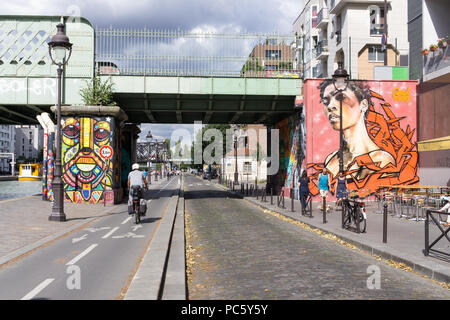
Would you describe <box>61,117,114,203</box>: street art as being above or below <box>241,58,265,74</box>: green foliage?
below

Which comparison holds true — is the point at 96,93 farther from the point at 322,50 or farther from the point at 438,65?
the point at 322,50

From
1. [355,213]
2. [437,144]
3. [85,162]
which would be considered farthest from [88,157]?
[437,144]

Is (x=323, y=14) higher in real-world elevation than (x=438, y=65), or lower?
higher

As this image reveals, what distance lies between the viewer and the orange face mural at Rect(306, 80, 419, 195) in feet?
70.1

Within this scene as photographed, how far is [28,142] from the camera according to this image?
14238cm

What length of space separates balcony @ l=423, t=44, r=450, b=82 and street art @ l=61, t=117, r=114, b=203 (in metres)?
14.9

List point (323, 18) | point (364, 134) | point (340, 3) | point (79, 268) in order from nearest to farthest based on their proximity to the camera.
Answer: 1. point (79, 268)
2. point (364, 134)
3. point (340, 3)
4. point (323, 18)

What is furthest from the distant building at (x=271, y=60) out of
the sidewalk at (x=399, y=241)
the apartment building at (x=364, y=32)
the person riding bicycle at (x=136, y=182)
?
the apartment building at (x=364, y=32)

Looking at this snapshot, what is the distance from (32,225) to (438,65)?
16.8 m

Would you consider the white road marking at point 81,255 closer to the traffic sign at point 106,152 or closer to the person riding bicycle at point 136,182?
the person riding bicycle at point 136,182

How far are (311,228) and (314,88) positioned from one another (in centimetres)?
1085

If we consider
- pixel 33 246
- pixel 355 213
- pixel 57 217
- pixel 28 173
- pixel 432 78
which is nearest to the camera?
pixel 33 246

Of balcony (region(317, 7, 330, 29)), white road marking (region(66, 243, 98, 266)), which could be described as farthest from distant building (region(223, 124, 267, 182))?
white road marking (region(66, 243, 98, 266))

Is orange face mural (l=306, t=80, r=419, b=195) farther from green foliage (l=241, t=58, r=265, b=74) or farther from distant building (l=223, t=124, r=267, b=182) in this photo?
distant building (l=223, t=124, r=267, b=182)
